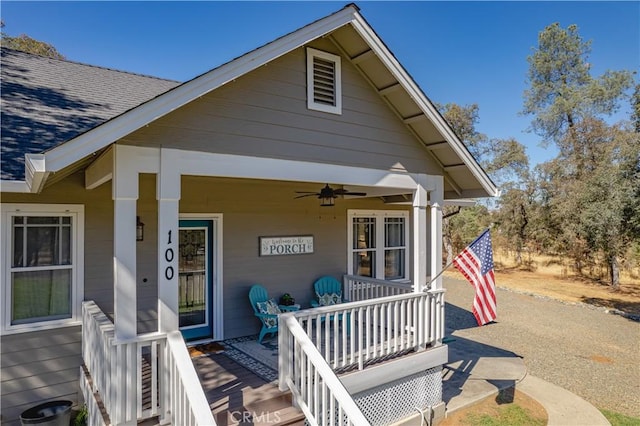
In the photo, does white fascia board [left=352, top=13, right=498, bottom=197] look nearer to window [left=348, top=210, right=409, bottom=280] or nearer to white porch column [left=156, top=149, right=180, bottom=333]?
window [left=348, top=210, right=409, bottom=280]

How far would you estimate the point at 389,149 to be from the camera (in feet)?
19.6

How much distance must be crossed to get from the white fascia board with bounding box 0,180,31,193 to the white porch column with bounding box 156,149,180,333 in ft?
4.99

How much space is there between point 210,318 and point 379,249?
14.0ft

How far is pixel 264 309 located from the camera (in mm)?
6742

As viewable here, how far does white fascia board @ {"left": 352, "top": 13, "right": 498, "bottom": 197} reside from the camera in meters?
5.30

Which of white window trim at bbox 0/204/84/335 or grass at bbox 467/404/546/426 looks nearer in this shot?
white window trim at bbox 0/204/84/335

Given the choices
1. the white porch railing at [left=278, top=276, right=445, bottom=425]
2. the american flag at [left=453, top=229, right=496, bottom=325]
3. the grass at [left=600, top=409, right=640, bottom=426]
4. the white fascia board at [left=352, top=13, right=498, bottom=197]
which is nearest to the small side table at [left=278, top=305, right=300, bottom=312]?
the white porch railing at [left=278, top=276, right=445, bottom=425]

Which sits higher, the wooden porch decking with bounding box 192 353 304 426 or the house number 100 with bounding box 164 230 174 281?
the house number 100 with bounding box 164 230 174 281

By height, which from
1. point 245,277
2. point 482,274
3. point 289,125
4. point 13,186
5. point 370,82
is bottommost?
point 245,277

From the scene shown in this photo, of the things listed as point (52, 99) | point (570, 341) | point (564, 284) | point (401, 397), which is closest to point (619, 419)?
point (401, 397)

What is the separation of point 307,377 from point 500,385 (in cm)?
490

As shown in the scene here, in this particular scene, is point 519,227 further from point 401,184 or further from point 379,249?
point 401,184

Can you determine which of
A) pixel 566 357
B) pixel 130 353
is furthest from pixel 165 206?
pixel 566 357

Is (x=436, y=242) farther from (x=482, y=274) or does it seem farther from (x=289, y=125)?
(x=289, y=125)
